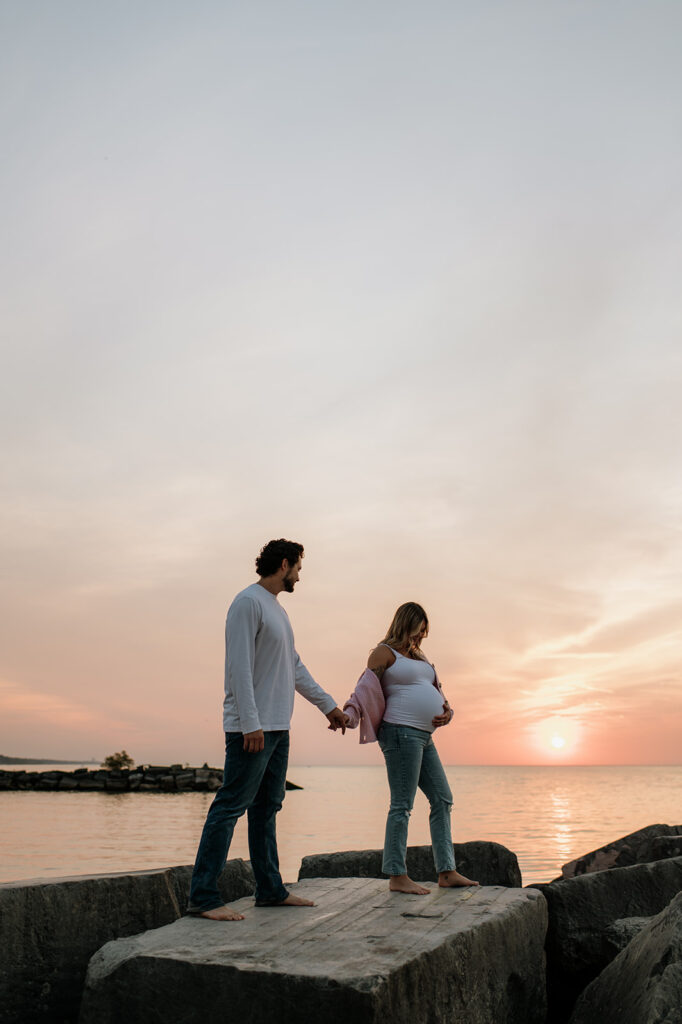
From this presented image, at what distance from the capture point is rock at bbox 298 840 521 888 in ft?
21.0

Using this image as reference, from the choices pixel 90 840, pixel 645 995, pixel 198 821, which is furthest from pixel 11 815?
pixel 645 995

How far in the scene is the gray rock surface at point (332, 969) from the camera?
3104 millimetres

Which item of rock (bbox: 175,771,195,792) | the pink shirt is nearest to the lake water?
the pink shirt

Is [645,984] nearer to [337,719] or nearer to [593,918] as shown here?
[593,918]

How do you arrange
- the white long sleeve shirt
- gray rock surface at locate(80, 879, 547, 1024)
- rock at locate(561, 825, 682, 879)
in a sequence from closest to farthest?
gray rock surface at locate(80, 879, 547, 1024) < the white long sleeve shirt < rock at locate(561, 825, 682, 879)

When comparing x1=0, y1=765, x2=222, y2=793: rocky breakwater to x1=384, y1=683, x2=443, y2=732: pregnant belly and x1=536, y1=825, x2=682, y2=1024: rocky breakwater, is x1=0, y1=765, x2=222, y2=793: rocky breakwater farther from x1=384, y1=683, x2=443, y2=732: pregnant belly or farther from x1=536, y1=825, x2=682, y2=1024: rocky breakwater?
x1=384, y1=683, x2=443, y2=732: pregnant belly

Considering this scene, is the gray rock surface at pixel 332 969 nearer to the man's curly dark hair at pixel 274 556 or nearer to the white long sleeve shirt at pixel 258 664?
the white long sleeve shirt at pixel 258 664

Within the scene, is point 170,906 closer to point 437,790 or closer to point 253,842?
point 253,842

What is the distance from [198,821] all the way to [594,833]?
13.1 meters

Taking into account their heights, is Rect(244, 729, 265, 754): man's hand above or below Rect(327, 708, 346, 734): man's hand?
below

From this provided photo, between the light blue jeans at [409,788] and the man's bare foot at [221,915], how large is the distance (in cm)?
123

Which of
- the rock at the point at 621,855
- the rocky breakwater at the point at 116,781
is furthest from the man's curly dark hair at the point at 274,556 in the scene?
the rocky breakwater at the point at 116,781

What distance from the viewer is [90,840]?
20.5 metres

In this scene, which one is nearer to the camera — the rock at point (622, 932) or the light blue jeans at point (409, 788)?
the rock at point (622, 932)
